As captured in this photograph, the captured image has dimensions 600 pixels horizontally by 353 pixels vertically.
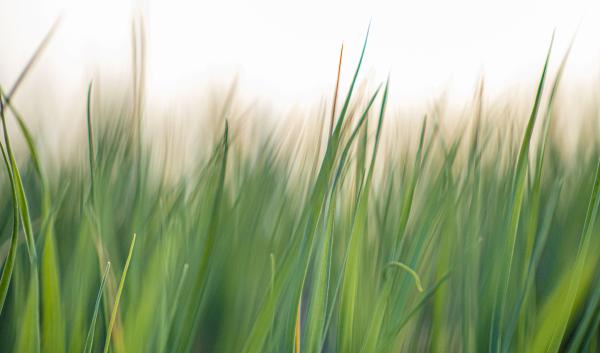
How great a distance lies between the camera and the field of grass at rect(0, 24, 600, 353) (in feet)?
1.32

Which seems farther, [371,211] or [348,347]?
[371,211]

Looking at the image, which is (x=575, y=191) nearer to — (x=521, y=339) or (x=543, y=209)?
(x=543, y=209)

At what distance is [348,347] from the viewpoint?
0.44 meters

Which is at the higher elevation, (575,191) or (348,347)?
(575,191)

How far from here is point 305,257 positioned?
40cm

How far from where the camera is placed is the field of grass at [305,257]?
0.40 metres

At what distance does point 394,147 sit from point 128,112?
A: 25 cm

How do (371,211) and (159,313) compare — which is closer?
(159,313)

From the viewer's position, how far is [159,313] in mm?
425

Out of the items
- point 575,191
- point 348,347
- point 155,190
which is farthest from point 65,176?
Result: point 575,191

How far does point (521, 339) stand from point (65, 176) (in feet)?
1.45

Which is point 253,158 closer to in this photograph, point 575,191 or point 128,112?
point 128,112

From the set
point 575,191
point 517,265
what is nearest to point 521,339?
point 517,265

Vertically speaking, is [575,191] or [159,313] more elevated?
[575,191]
